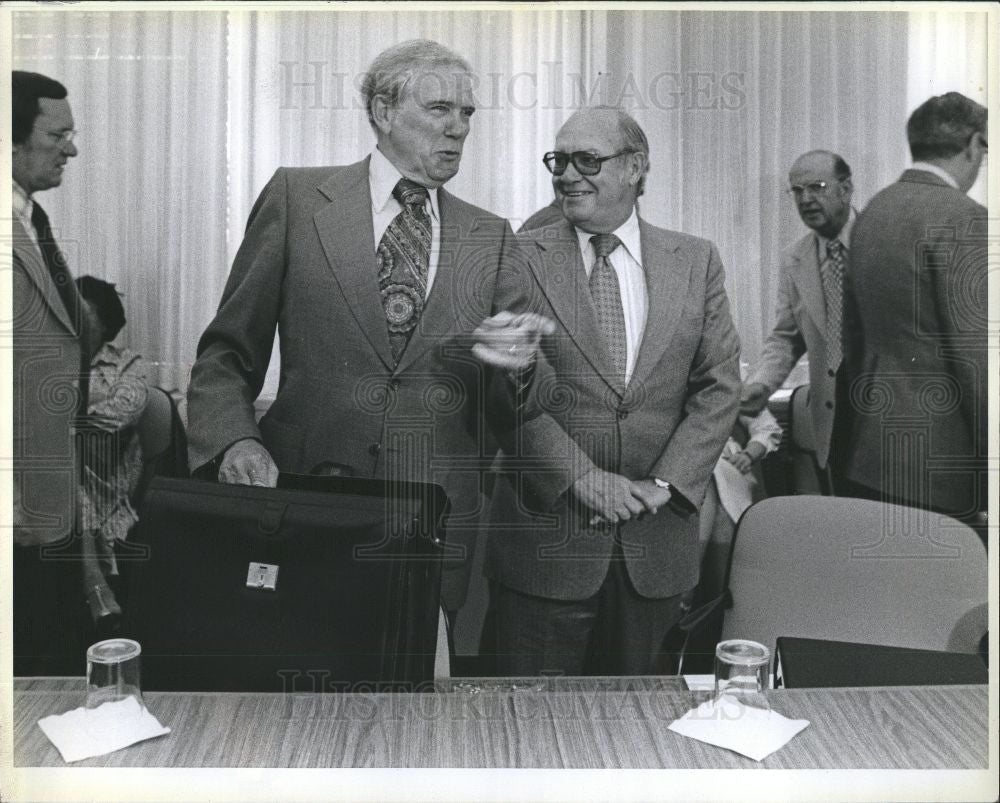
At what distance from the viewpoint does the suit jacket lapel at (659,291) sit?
2115 millimetres

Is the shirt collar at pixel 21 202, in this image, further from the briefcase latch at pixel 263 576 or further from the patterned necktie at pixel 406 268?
the briefcase latch at pixel 263 576

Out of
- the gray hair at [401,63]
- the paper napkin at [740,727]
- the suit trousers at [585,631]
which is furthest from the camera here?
the suit trousers at [585,631]

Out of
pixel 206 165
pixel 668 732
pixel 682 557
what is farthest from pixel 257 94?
pixel 668 732

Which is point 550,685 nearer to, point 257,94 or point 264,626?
point 264,626

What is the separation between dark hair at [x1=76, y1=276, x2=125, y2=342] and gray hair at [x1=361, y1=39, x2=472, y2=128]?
593 mm

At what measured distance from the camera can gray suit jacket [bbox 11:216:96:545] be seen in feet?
6.84

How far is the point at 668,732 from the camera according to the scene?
2004 mm

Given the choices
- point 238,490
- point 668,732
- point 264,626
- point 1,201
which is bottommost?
point 668,732

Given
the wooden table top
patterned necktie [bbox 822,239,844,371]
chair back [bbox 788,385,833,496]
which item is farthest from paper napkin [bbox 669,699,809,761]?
patterned necktie [bbox 822,239,844,371]

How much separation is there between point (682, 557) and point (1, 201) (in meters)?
1.45

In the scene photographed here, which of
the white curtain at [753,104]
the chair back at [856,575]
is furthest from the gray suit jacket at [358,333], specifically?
the chair back at [856,575]

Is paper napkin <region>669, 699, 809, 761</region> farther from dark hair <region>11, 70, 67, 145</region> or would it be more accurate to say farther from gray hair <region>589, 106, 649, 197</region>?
dark hair <region>11, 70, 67, 145</region>

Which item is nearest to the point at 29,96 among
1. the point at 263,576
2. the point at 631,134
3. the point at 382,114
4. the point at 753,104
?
the point at 382,114

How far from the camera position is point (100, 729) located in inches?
77.0
